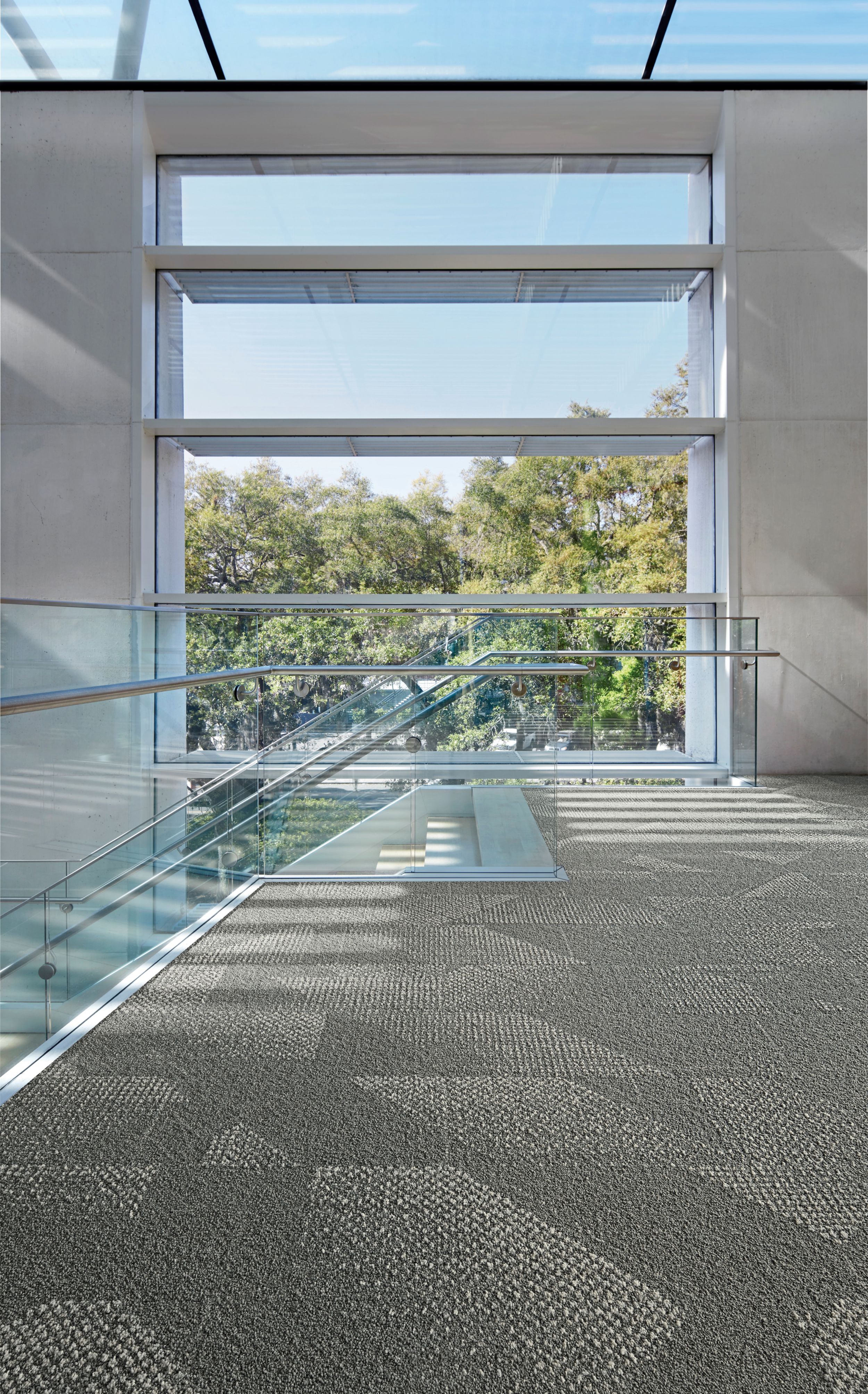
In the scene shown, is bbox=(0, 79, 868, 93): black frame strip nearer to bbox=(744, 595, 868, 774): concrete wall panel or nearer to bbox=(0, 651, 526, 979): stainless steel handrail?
bbox=(744, 595, 868, 774): concrete wall panel

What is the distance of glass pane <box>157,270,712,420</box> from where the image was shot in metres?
6.53

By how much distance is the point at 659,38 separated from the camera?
5.77m

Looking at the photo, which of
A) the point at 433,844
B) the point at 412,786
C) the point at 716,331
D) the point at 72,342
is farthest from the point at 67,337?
the point at 433,844

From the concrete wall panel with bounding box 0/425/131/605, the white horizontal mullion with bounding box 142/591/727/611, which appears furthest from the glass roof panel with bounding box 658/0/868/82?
the concrete wall panel with bounding box 0/425/131/605

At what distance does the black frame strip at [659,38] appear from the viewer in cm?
556

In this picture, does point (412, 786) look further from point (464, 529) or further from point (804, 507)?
point (804, 507)

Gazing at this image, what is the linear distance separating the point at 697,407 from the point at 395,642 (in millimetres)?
4085

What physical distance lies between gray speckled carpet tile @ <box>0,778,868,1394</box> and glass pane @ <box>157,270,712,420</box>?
5.06 meters

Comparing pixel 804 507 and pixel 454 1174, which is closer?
pixel 454 1174

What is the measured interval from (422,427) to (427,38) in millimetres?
2526

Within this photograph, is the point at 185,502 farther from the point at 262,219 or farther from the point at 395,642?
the point at 395,642

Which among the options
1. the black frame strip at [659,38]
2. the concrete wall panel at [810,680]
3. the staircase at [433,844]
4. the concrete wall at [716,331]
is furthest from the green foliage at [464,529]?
the staircase at [433,844]

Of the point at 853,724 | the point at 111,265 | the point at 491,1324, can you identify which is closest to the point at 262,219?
the point at 111,265

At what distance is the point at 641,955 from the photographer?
2.38m
